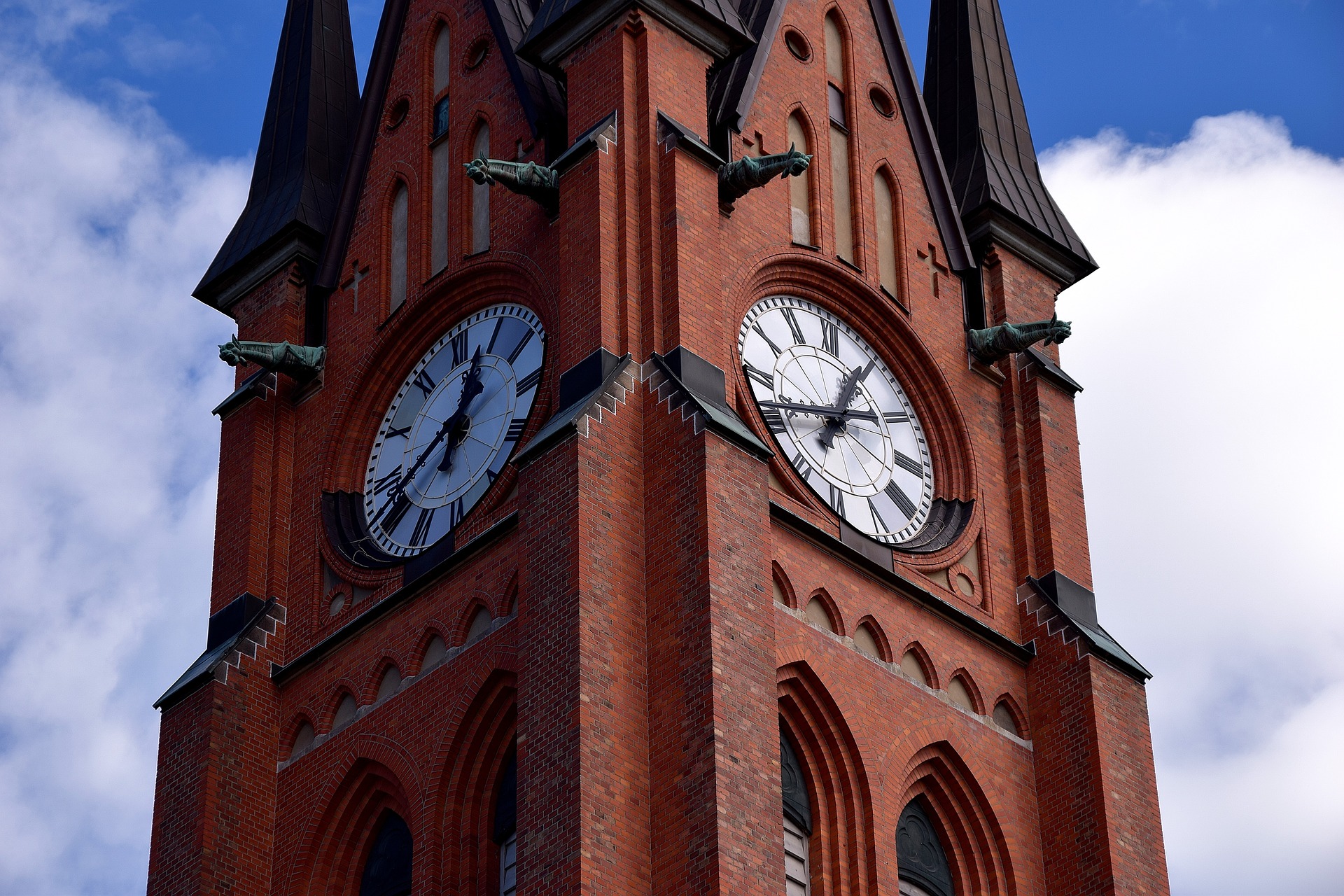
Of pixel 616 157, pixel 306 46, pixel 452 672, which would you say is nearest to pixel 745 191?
pixel 616 157

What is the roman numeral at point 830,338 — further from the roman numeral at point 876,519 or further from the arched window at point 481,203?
the arched window at point 481,203

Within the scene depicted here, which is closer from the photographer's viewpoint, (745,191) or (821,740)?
(821,740)

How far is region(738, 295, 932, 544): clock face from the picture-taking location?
41969mm

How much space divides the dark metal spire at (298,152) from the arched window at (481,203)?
295cm

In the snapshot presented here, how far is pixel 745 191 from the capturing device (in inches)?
1655

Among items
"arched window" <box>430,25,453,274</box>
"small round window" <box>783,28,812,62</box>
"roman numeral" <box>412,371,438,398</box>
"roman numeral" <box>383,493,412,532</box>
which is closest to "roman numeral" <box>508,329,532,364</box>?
"roman numeral" <box>412,371,438,398</box>

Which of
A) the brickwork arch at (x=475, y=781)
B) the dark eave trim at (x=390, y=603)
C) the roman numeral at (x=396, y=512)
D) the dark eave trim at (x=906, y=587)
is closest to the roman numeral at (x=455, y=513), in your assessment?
the dark eave trim at (x=390, y=603)

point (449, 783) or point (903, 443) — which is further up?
point (903, 443)

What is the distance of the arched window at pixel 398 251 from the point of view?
45.1m

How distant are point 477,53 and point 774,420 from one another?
7703mm

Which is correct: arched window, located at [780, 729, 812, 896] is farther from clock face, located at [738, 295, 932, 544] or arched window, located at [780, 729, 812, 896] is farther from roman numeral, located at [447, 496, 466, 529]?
roman numeral, located at [447, 496, 466, 529]

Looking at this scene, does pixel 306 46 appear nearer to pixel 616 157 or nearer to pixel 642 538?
pixel 616 157

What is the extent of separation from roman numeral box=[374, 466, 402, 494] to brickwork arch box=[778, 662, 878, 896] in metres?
6.90

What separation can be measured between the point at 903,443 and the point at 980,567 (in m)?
1.92
